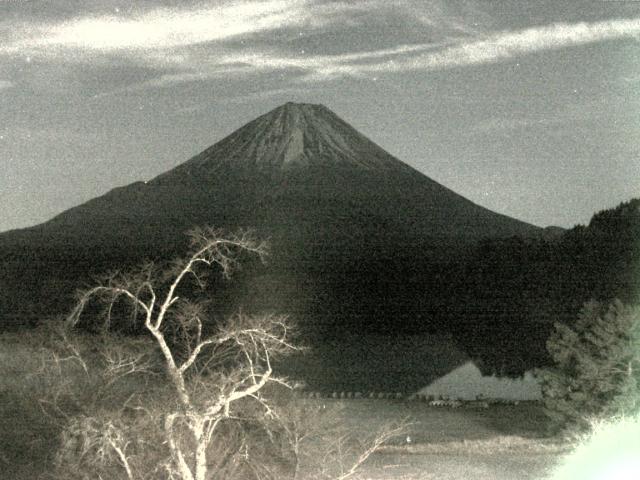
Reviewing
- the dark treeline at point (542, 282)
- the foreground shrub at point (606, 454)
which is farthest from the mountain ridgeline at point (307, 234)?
the foreground shrub at point (606, 454)

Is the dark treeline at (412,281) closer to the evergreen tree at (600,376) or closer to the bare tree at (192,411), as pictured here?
the evergreen tree at (600,376)

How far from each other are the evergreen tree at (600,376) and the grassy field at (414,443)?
1020mm

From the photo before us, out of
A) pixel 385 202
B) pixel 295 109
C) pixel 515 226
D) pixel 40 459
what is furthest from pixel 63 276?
pixel 40 459

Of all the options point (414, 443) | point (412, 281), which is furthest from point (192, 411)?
point (412, 281)

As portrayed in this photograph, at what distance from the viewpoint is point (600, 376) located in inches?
835

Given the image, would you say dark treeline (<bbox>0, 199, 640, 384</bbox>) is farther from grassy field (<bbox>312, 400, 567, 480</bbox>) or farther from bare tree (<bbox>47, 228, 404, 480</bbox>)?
bare tree (<bbox>47, 228, 404, 480</bbox>)

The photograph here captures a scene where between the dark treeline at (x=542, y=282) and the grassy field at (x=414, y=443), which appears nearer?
the grassy field at (x=414, y=443)

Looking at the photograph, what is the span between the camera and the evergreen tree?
68.2 ft

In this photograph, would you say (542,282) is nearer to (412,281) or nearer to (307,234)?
(412,281)

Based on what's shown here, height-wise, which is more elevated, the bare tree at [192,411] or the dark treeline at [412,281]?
the bare tree at [192,411]

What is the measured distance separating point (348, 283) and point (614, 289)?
175 ft

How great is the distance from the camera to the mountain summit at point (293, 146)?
128 meters

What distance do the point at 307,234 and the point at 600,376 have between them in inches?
3468

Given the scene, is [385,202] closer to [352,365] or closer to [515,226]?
[515,226]
